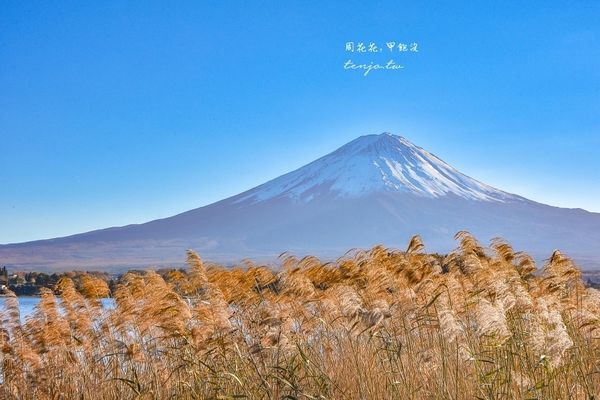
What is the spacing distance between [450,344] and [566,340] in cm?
454

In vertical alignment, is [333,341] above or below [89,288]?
below

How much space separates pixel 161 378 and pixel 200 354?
4.50ft

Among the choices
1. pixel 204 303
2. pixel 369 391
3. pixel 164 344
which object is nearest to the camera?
pixel 369 391

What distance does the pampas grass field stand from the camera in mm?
7277

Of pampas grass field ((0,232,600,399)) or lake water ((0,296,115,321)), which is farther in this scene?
lake water ((0,296,115,321))

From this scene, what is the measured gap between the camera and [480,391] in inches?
292

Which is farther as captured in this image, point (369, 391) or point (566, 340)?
point (369, 391)

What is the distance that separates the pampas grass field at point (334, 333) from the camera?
7277 mm

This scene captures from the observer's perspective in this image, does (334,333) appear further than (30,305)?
No

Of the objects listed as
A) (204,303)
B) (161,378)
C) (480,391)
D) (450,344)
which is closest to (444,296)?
(450,344)

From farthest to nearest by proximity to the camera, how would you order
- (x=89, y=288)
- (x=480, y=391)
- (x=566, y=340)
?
(x=89, y=288), (x=480, y=391), (x=566, y=340)

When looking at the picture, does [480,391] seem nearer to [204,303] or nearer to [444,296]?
[444,296]

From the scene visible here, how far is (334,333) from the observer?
32.5ft

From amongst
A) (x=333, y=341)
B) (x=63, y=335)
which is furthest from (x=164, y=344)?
(x=333, y=341)
